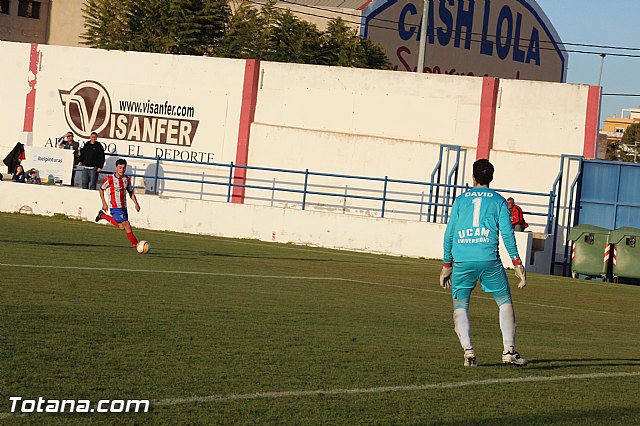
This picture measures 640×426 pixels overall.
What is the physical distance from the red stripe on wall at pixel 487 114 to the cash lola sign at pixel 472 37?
24.0 metres

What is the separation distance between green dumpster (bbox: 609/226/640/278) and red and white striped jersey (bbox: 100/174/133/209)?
12.9m

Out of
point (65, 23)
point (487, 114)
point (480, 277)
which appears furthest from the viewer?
point (65, 23)

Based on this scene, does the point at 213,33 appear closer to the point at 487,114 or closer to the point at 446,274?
the point at 487,114

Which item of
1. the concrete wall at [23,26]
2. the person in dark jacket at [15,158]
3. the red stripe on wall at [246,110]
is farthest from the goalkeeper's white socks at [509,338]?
the concrete wall at [23,26]

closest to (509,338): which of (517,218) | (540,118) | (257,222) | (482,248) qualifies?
(482,248)

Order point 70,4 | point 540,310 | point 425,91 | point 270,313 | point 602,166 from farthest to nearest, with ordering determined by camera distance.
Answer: point 70,4, point 425,91, point 602,166, point 540,310, point 270,313

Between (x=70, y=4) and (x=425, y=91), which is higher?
(x=70, y=4)

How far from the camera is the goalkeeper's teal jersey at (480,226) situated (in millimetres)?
10227

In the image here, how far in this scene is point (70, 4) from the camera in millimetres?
61281

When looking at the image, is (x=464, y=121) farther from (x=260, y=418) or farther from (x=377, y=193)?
(x=260, y=418)

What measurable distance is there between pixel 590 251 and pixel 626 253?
3.20 ft

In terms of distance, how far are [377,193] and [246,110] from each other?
5.04 metres

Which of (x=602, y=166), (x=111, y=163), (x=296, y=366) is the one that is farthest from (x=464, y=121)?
(x=296, y=366)

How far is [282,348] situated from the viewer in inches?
399
